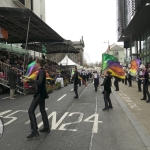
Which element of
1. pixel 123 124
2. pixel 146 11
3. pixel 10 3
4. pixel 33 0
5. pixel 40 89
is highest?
pixel 33 0

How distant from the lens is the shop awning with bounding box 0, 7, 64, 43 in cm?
1327

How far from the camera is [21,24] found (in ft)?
56.2

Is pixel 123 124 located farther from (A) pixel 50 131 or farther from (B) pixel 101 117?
(A) pixel 50 131

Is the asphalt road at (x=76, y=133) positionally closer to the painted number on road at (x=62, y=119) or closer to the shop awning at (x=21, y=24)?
the painted number on road at (x=62, y=119)

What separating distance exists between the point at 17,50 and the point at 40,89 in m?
27.1

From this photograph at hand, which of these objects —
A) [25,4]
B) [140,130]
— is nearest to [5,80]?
[140,130]

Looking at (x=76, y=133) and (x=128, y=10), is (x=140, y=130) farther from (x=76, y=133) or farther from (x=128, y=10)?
(x=128, y=10)

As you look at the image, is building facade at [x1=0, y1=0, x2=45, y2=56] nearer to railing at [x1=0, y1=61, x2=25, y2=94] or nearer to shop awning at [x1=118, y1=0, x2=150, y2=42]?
railing at [x1=0, y1=61, x2=25, y2=94]

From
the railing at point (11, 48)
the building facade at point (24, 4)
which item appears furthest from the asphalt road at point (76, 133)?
the railing at point (11, 48)

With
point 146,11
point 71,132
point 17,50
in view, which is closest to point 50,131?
point 71,132

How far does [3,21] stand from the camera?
16.6 meters

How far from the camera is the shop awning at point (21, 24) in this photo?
13.3 meters

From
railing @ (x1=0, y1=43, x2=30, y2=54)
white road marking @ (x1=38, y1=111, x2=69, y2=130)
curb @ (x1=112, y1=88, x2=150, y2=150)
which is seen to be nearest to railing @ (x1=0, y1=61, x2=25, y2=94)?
white road marking @ (x1=38, y1=111, x2=69, y2=130)

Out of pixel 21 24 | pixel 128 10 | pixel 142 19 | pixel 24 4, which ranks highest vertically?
pixel 24 4
